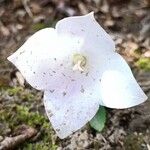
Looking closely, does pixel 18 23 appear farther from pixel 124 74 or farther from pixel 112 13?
pixel 124 74

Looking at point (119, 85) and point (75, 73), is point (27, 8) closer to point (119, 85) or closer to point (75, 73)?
point (75, 73)

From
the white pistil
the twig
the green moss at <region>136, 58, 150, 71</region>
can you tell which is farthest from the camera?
the twig

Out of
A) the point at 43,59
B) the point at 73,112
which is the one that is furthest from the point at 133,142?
the point at 43,59

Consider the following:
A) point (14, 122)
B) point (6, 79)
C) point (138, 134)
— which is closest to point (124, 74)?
point (138, 134)

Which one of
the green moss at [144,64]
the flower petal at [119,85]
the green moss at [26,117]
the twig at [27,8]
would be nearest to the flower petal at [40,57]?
the flower petal at [119,85]

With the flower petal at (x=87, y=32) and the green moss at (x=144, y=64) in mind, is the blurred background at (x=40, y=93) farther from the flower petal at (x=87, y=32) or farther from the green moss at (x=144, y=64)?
the flower petal at (x=87, y=32)

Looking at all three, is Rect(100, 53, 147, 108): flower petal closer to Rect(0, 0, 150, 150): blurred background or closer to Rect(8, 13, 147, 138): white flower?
Rect(8, 13, 147, 138): white flower

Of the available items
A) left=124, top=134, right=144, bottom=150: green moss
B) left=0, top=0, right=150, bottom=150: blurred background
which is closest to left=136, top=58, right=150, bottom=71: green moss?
left=0, top=0, right=150, bottom=150: blurred background
